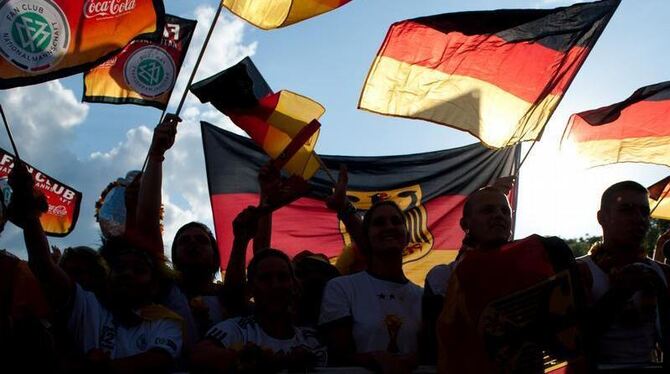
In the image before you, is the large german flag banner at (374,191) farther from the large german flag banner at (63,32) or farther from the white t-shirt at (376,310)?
the white t-shirt at (376,310)

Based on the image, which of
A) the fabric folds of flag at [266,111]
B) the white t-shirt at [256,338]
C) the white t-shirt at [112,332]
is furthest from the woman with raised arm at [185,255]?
the fabric folds of flag at [266,111]

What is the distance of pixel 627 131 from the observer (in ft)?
23.3

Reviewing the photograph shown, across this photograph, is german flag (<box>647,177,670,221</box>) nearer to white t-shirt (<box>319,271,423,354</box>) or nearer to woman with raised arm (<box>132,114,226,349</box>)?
white t-shirt (<box>319,271,423,354</box>)

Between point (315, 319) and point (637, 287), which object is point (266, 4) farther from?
point (637, 287)

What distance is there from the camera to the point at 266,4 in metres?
5.73

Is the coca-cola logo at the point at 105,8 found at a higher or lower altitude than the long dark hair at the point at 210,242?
higher

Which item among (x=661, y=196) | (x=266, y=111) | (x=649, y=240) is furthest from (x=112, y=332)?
(x=649, y=240)

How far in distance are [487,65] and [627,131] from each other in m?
1.50

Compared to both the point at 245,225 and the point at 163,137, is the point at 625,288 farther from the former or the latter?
the point at 163,137

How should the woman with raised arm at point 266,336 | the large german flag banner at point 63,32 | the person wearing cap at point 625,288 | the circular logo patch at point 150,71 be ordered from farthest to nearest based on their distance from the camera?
the circular logo patch at point 150,71
the large german flag banner at point 63,32
the woman with raised arm at point 266,336
the person wearing cap at point 625,288

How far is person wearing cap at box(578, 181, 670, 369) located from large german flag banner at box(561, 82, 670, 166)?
9.65 ft

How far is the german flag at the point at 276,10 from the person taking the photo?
5.67 metres

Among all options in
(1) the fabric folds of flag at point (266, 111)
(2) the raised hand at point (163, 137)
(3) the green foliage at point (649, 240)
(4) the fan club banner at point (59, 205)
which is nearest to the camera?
(2) the raised hand at point (163, 137)

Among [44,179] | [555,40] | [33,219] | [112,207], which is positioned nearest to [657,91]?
[555,40]
